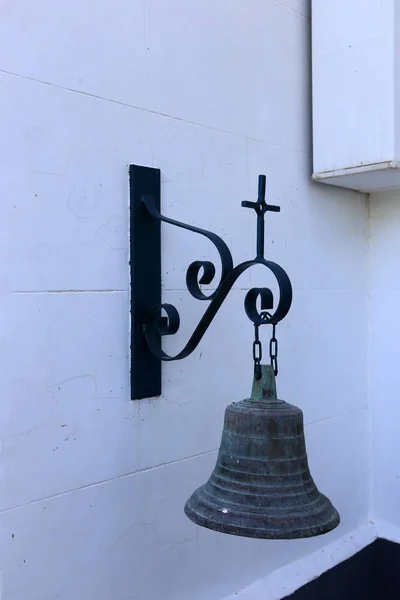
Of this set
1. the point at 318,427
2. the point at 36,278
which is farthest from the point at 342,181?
the point at 36,278

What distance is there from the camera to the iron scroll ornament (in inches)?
42.1

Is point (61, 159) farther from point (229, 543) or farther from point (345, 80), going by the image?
point (229, 543)

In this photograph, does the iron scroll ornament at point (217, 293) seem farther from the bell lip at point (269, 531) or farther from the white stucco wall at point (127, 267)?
the bell lip at point (269, 531)

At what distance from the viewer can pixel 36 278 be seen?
1180 mm

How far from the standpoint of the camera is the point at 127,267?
1340 millimetres

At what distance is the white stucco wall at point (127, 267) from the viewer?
1169 millimetres

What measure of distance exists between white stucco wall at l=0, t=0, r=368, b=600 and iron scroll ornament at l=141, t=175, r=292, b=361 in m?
0.06

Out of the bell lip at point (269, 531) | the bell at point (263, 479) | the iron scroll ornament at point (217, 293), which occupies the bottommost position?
the bell lip at point (269, 531)

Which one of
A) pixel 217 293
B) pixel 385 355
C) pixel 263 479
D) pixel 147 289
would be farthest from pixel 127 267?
pixel 385 355

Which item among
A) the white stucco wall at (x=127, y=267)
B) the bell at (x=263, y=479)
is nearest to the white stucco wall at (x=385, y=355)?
the white stucco wall at (x=127, y=267)

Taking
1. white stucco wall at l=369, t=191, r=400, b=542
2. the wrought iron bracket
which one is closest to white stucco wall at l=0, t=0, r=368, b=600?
the wrought iron bracket

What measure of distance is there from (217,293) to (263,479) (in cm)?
35

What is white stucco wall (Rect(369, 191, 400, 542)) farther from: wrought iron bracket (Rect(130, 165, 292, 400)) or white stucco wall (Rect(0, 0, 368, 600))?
wrought iron bracket (Rect(130, 165, 292, 400))

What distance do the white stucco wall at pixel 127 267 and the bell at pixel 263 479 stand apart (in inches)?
12.1
